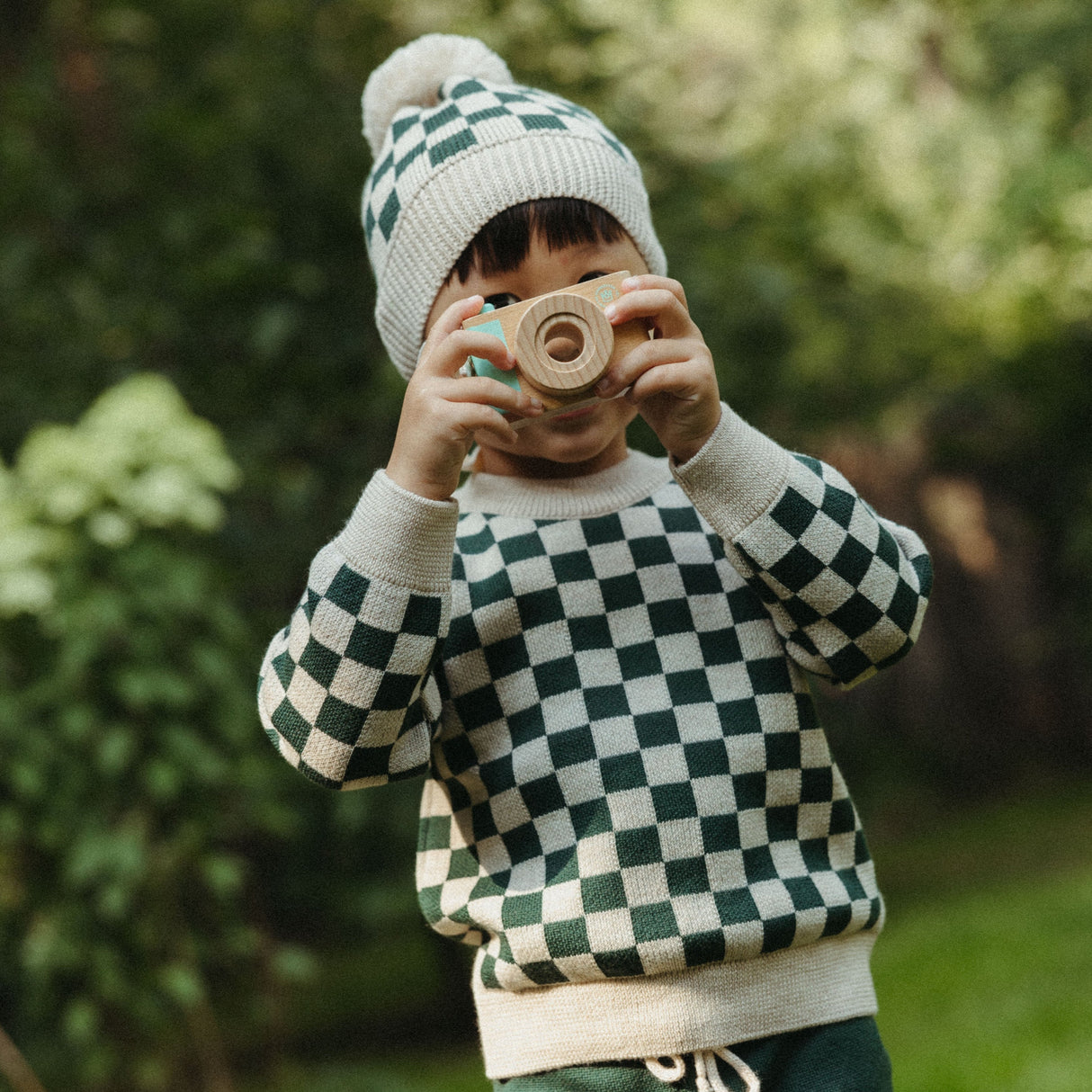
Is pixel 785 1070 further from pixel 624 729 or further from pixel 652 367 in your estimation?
pixel 652 367

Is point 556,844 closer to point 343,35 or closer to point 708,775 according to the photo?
point 708,775

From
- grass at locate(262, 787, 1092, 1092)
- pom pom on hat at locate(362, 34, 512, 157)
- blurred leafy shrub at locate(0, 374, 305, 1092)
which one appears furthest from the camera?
grass at locate(262, 787, 1092, 1092)

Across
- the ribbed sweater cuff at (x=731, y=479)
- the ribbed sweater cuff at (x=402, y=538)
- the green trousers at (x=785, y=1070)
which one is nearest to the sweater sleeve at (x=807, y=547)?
the ribbed sweater cuff at (x=731, y=479)

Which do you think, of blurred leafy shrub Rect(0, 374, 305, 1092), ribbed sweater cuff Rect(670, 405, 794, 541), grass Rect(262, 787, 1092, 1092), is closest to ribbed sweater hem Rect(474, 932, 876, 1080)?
ribbed sweater cuff Rect(670, 405, 794, 541)

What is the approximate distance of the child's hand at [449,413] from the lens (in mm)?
1126

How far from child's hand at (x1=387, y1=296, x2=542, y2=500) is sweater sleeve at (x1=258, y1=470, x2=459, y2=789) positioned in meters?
0.02

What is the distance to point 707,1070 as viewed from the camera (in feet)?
3.81

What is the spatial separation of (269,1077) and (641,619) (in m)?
2.55

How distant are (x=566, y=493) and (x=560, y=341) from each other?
9.9 inches

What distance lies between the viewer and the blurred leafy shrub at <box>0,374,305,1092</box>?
2.55 meters

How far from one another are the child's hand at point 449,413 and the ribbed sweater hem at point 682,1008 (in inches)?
20.2

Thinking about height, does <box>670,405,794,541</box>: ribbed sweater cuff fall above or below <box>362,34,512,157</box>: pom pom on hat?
below

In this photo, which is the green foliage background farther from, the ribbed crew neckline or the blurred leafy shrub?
the ribbed crew neckline

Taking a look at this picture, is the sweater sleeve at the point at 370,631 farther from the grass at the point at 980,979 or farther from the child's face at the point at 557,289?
the grass at the point at 980,979
